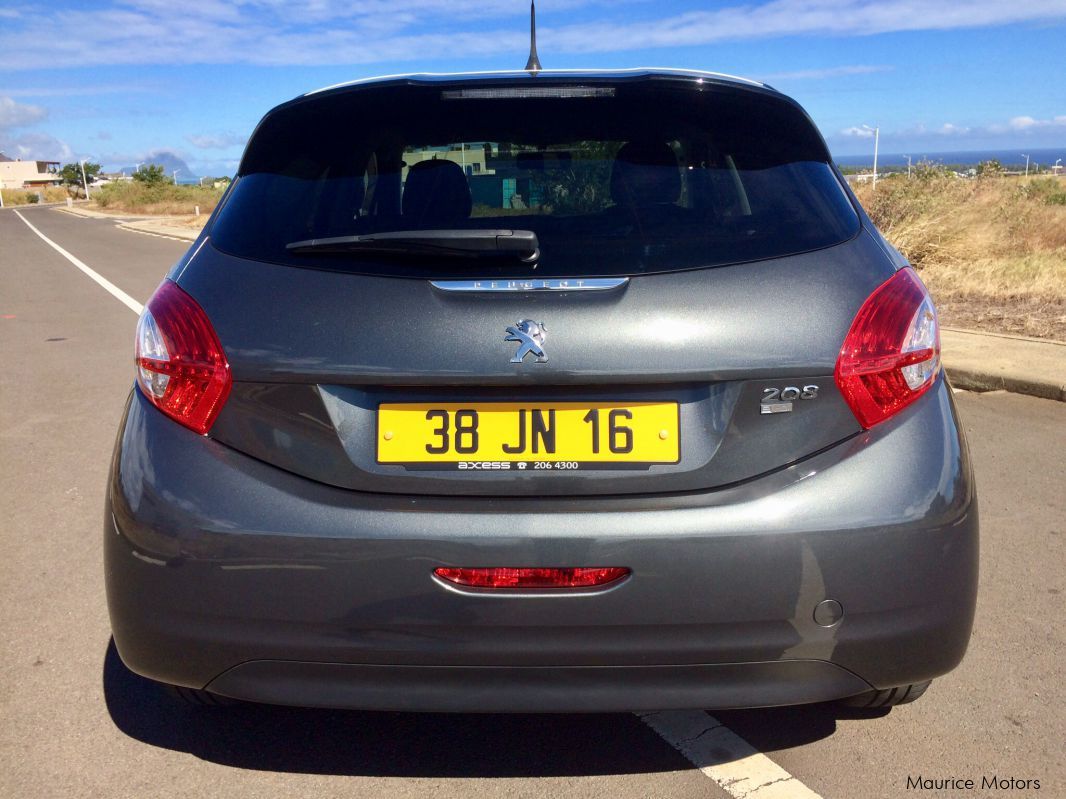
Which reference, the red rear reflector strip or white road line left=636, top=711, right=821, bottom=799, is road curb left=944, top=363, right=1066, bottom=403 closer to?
white road line left=636, top=711, right=821, bottom=799

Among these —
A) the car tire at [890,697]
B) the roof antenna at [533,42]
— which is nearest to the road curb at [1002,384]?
the roof antenna at [533,42]

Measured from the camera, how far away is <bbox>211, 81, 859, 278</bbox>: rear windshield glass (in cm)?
233

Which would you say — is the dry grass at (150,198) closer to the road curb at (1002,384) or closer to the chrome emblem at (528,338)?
the road curb at (1002,384)

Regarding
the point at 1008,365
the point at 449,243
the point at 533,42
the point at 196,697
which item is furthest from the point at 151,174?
the point at 449,243

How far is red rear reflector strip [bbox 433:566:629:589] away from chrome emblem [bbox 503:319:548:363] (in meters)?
0.42

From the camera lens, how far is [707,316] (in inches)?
85.9

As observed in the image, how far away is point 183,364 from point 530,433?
790 mm

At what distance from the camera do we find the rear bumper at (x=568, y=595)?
215cm

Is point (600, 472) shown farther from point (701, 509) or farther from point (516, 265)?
point (516, 265)

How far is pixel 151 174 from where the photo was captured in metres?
109

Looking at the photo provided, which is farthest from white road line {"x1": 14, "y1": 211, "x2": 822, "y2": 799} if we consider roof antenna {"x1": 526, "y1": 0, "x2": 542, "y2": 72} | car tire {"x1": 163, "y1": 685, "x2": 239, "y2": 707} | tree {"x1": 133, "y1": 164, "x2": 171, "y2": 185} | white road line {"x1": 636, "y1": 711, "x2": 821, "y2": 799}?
tree {"x1": 133, "y1": 164, "x2": 171, "y2": 185}

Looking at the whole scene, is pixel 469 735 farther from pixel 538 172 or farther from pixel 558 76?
pixel 558 76

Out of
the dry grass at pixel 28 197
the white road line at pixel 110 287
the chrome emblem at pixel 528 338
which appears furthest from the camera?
the dry grass at pixel 28 197

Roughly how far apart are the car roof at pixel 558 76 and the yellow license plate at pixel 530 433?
0.86 metres
